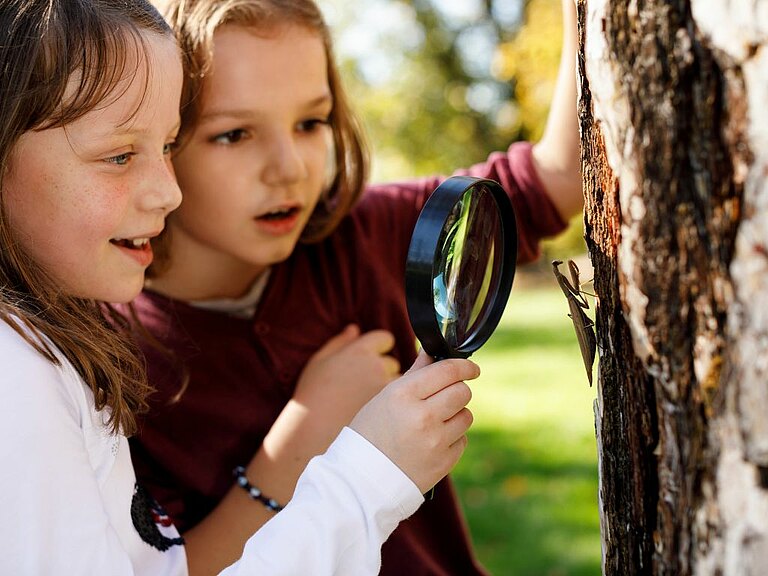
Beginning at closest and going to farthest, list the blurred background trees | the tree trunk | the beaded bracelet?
the tree trunk
the beaded bracelet
the blurred background trees

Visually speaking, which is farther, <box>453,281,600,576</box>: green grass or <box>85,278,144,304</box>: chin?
<box>453,281,600,576</box>: green grass

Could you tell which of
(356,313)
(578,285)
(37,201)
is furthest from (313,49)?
(578,285)

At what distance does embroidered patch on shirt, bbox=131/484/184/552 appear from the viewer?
5.72ft

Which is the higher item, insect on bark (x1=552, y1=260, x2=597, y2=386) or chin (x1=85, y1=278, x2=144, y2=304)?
insect on bark (x1=552, y1=260, x2=597, y2=386)

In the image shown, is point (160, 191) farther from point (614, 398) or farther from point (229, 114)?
point (614, 398)

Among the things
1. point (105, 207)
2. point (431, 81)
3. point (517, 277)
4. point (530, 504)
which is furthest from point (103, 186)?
point (431, 81)

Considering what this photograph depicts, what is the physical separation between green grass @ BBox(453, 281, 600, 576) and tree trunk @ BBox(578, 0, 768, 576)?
2.70 meters

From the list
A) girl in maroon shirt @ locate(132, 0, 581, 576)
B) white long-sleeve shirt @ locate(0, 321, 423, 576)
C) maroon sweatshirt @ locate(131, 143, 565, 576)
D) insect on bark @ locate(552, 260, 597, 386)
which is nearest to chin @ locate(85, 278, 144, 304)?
white long-sleeve shirt @ locate(0, 321, 423, 576)

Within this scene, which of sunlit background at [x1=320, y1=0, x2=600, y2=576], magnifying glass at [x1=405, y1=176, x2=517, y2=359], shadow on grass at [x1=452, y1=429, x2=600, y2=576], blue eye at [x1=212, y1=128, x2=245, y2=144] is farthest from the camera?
sunlit background at [x1=320, y1=0, x2=600, y2=576]

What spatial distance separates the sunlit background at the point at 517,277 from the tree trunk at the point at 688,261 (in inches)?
70.1

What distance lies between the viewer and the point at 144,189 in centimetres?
168

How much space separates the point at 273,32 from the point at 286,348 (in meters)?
0.79

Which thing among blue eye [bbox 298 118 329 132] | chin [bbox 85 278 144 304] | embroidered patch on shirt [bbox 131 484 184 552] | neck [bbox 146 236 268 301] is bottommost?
embroidered patch on shirt [bbox 131 484 184 552]

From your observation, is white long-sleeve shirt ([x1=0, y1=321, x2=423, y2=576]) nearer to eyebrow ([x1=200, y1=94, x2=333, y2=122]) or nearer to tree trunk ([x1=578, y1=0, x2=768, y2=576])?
tree trunk ([x1=578, y1=0, x2=768, y2=576])
